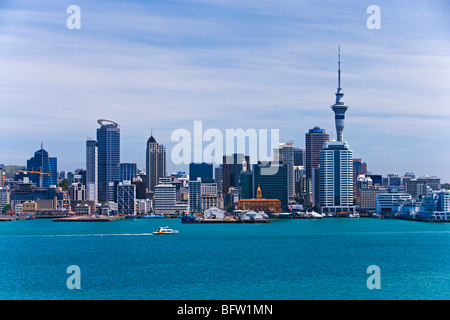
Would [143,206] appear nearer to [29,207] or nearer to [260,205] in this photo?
[29,207]

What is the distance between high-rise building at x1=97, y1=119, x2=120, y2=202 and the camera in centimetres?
11200

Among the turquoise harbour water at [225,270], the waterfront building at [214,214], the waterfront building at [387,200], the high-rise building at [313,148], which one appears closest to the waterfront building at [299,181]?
the high-rise building at [313,148]

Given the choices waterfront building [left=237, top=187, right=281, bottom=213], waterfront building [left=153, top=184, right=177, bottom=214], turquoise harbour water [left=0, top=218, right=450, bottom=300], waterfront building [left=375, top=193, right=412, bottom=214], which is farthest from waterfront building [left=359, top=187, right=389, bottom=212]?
turquoise harbour water [left=0, top=218, right=450, bottom=300]

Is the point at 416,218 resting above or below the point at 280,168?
below

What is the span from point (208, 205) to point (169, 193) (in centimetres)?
619

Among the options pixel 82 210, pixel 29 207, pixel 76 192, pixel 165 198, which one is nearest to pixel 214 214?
pixel 165 198

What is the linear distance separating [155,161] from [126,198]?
13.2m

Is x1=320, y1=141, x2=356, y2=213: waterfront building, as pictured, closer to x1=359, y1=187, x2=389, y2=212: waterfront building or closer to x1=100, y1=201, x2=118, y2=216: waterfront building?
x1=359, y1=187, x2=389, y2=212: waterfront building

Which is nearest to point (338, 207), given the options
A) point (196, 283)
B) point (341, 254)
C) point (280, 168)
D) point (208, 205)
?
point (280, 168)

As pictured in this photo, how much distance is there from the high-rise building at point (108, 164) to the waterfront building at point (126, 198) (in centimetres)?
1182

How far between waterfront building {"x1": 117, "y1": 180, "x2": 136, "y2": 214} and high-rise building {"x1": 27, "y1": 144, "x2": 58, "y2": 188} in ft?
83.9

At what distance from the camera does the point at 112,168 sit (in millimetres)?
116875

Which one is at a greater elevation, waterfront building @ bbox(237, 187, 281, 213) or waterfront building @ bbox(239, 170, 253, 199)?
waterfront building @ bbox(239, 170, 253, 199)
